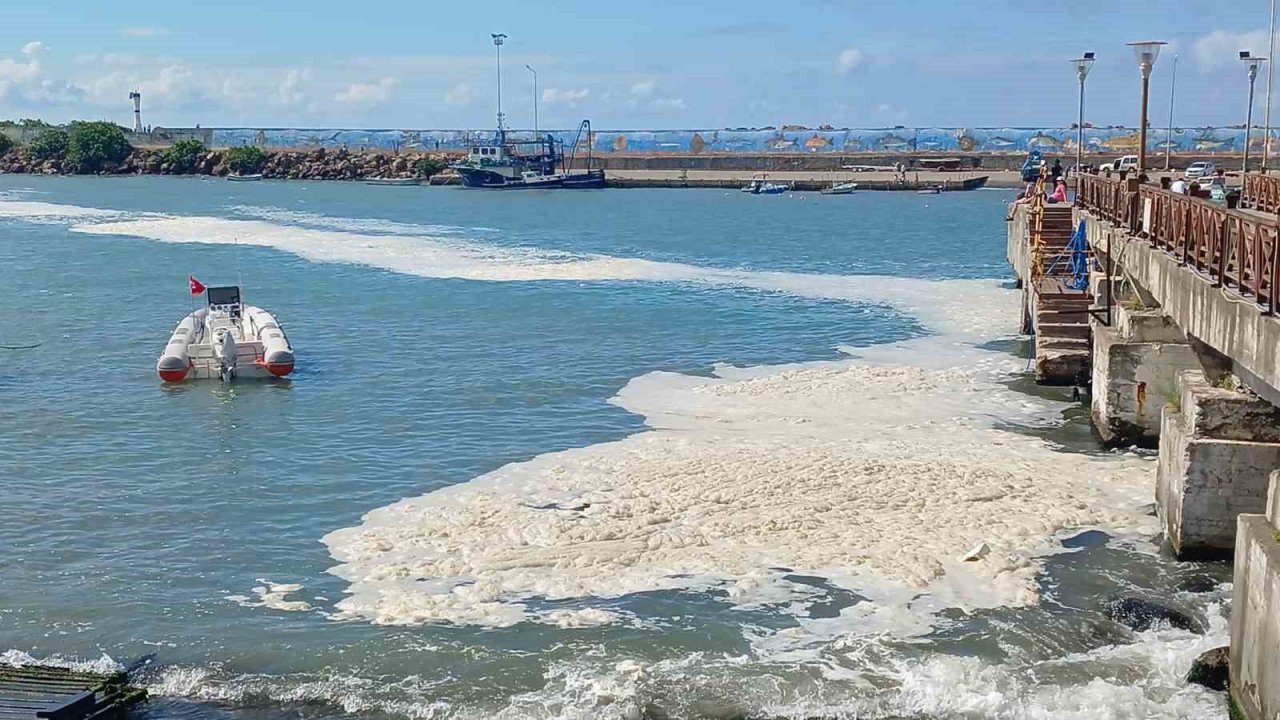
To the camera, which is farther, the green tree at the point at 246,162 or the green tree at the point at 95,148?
the green tree at the point at 95,148

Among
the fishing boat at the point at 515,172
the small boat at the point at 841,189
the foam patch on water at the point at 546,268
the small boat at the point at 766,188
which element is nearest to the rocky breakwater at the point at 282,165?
the fishing boat at the point at 515,172

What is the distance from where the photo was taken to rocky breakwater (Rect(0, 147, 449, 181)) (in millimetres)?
150750

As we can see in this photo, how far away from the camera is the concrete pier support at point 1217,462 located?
14188mm

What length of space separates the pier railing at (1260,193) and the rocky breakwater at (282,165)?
402 ft

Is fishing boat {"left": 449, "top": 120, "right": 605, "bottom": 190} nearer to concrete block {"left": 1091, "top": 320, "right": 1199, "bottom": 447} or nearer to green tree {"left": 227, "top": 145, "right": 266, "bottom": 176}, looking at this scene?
green tree {"left": 227, "top": 145, "right": 266, "bottom": 176}

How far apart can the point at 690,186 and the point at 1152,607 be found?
120m

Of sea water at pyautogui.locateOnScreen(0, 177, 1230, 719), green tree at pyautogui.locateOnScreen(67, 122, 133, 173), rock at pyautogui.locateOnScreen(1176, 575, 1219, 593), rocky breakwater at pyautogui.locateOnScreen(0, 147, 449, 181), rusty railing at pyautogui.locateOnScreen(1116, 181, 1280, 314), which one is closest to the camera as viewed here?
rusty railing at pyautogui.locateOnScreen(1116, 181, 1280, 314)

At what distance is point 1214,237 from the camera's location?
589 inches

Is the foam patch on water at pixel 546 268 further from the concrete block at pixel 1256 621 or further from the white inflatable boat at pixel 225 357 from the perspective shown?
the concrete block at pixel 1256 621

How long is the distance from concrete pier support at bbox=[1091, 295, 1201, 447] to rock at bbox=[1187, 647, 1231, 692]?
7284 millimetres

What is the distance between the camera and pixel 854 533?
16750 mm

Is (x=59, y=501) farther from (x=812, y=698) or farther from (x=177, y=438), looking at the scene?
(x=812, y=698)

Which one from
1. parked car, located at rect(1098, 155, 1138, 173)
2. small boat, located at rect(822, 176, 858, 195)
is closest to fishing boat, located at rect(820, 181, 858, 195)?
small boat, located at rect(822, 176, 858, 195)

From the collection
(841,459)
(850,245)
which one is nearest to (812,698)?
(841,459)
